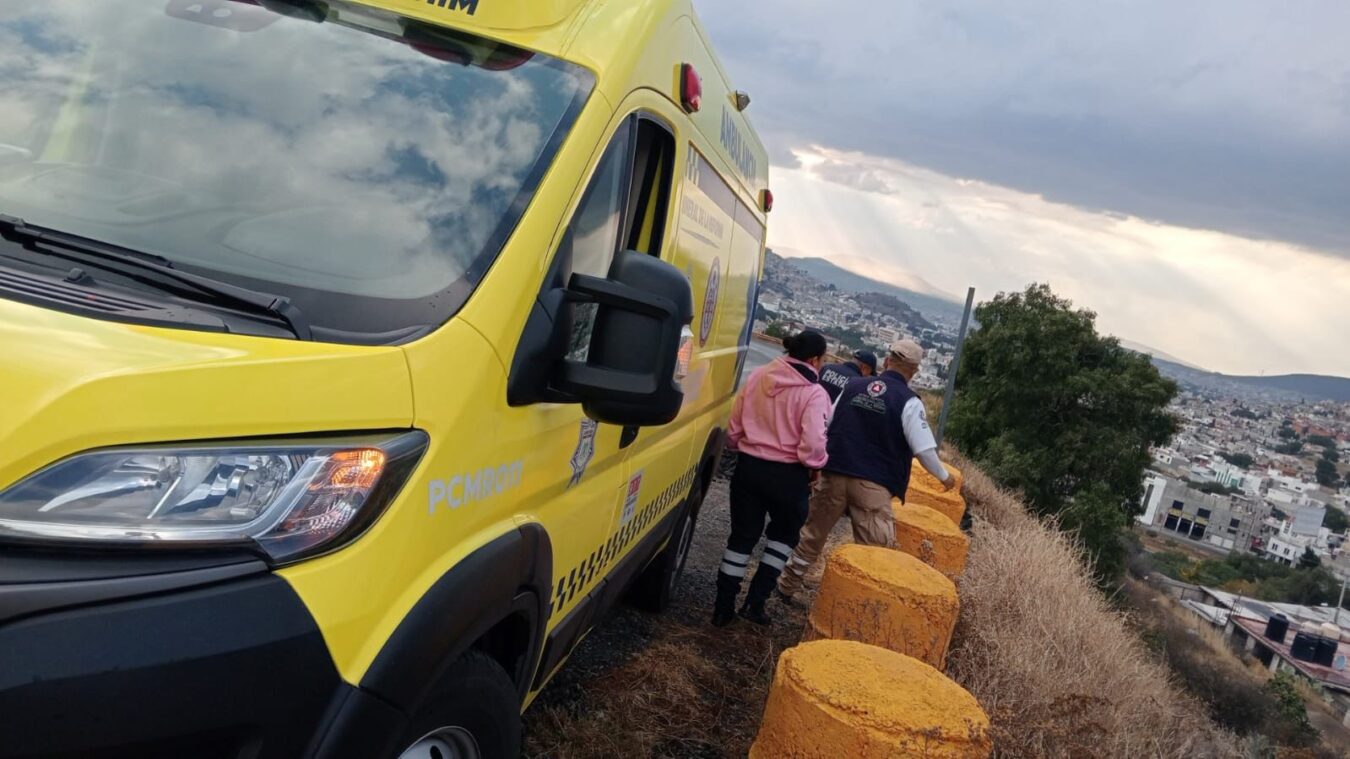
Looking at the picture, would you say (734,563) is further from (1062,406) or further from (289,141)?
(1062,406)

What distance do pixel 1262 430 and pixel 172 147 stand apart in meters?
143

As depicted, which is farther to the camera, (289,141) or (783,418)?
(783,418)

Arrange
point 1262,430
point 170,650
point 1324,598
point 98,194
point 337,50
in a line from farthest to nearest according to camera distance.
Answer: point 1262,430 < point 1324,598 < point 337,50 < point 98,194 < point 170,650

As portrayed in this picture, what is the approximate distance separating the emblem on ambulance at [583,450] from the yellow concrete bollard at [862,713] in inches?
40.6

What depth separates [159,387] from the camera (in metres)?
1.52

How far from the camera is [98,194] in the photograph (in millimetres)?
2248

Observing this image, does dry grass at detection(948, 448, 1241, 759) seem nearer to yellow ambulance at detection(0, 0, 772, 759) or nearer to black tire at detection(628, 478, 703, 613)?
black tire at detection(628, 478, 703, 613)

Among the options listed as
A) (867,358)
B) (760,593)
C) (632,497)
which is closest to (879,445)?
(760,593)

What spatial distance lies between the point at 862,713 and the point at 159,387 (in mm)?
2282

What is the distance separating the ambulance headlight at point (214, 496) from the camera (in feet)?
4.73

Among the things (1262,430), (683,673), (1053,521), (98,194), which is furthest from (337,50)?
(1262,430)

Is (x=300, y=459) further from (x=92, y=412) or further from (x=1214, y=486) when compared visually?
(x=1214, y=486)

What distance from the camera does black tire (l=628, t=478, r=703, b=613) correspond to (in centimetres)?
533

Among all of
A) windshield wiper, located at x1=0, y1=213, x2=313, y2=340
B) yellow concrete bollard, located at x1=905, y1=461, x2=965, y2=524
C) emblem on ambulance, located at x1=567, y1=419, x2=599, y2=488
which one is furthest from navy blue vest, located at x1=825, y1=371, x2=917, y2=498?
windshield wiper, located at x1=0, y1=213, x2=313, y2=340
